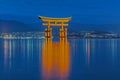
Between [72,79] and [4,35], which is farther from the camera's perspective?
[4,35]

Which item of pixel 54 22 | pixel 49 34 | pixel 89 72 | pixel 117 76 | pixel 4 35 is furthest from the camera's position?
pixel 4 35

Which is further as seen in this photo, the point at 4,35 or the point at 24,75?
the point at 4,35

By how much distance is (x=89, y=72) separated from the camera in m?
9.04

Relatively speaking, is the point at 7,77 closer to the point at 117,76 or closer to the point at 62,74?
the point at 62,74

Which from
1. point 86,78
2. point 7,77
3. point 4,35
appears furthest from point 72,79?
point 4,35

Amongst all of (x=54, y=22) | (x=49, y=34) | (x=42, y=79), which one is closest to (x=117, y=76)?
(x=42, y=79)

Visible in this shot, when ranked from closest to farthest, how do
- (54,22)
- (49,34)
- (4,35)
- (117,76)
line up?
1. (117,76)
2. (54,22)
3. (49,34)
4. (4,35)

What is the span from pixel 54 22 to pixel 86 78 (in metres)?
54.7

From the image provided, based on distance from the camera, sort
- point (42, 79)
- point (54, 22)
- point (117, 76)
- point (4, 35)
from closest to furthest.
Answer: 1. point (42, 79)
2. point (117, 76)
3. point (54, 22)
4. point (4, 35)

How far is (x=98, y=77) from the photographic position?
810 cm

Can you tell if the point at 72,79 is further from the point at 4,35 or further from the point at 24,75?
the point at 4,35

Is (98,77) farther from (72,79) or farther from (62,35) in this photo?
(62,35)

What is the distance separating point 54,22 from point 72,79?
5488cm

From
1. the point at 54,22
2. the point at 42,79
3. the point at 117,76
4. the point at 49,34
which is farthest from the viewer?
the point at 49,34
